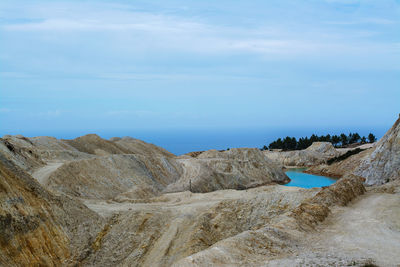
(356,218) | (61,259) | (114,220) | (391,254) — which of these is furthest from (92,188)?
(391,254)

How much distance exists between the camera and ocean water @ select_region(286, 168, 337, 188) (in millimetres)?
56469

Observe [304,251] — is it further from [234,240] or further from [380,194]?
[380,194]

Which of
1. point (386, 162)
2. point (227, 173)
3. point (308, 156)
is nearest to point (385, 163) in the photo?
point (386, 162)

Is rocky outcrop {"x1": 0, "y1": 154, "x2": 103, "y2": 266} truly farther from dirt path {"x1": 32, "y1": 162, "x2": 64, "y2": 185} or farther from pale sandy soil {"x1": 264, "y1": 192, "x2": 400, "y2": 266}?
pale sandy soil {"x1": 264, "y1": 192, "x2": 400, "y2": 266}

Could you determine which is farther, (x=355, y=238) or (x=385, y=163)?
(x=385, y=163)

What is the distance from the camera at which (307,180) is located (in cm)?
6175

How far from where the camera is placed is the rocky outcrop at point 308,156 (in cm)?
7900

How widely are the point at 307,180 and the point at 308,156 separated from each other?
1883cm

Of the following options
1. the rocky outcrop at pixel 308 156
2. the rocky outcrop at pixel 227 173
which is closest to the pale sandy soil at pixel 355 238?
the rocky outcrop at pixel 227 173

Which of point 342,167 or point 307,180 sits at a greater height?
point 342,167

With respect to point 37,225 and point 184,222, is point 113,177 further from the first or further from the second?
point 37,225

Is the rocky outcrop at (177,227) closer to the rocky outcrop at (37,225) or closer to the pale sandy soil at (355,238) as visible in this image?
the rocky outcrop at (37,225)

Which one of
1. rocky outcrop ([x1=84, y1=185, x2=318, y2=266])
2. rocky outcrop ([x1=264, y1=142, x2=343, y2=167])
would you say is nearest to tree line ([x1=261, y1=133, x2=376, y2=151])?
rocky outcrop ([x1=264, y1=142, x2=343, y2=167])

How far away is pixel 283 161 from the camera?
3189 inches
